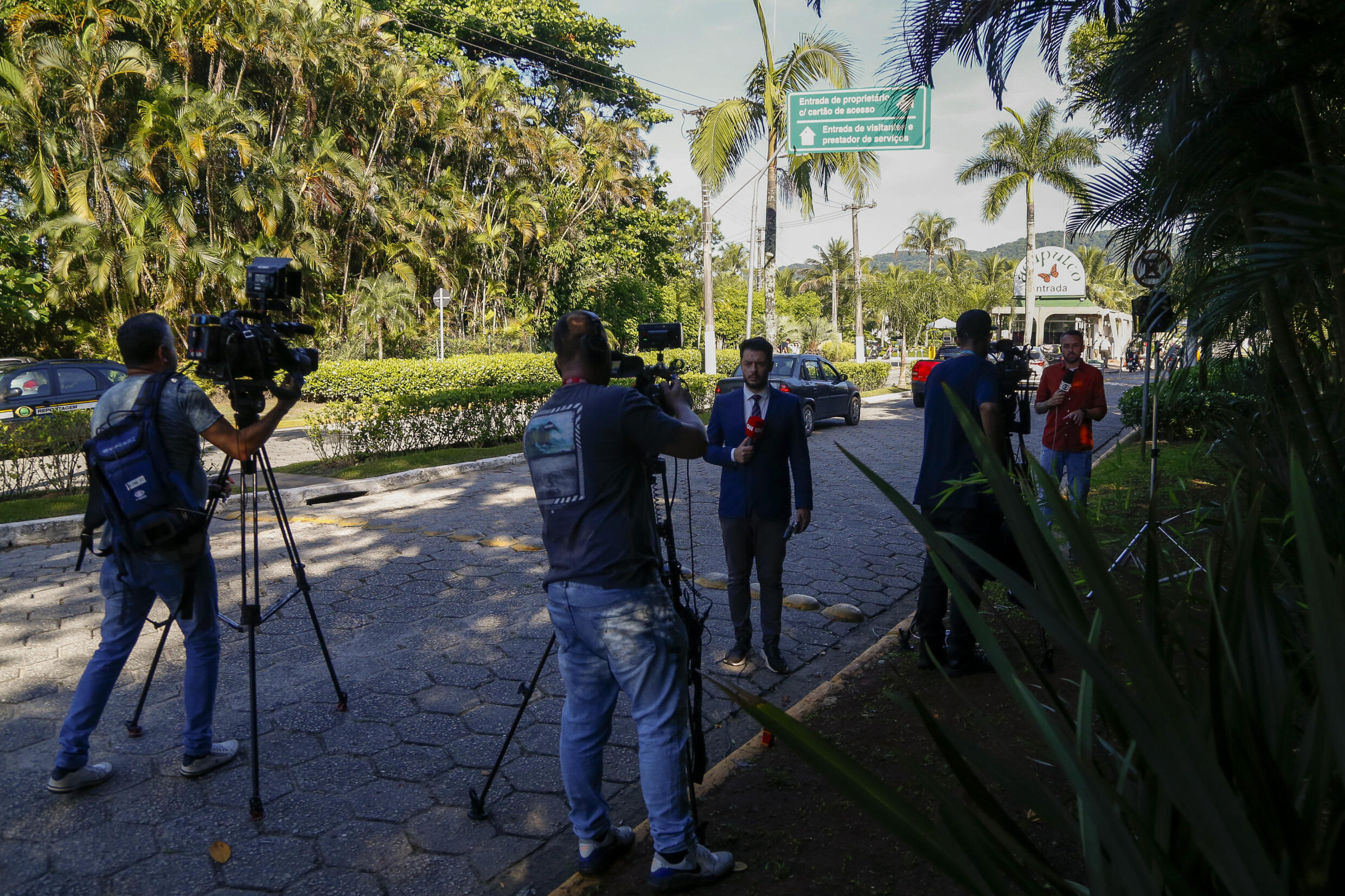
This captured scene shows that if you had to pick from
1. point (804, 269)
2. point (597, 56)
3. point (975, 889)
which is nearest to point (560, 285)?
point (597, 56)

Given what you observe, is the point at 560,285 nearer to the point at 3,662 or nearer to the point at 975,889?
the point at 3,662

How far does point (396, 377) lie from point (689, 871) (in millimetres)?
21568

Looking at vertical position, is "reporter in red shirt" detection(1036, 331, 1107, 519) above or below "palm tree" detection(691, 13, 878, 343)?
below

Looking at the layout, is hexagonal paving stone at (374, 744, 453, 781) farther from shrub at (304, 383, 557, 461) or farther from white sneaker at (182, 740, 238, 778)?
shrub at (304, 383, 557, 461)

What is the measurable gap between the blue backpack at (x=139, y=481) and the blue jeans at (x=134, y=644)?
135mm

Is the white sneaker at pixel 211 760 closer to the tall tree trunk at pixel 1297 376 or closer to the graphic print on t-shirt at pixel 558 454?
the graphic print on t-shirt at pixel 558 454

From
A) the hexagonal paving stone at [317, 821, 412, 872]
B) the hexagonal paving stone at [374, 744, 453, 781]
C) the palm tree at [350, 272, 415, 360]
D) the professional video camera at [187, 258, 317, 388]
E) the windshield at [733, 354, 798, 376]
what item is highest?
the palm tree at [350, 272, 415, 360]

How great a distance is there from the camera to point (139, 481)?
369 centimetres

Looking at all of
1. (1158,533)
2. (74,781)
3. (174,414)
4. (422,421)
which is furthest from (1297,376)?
(422,421)

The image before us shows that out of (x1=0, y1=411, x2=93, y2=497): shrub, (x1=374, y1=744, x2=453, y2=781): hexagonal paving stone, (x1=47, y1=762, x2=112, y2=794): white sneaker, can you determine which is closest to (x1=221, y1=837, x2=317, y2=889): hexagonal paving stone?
(x1=374, y1=744, x2=453, y2=781): hexagonal paving stone

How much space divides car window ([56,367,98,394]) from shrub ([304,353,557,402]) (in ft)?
23.6

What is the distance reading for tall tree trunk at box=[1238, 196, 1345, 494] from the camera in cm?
374

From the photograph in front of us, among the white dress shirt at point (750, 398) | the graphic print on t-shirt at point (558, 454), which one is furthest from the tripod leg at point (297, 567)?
the white dress shirt at point (750, 398)

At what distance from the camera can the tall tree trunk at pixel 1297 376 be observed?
3.74m
